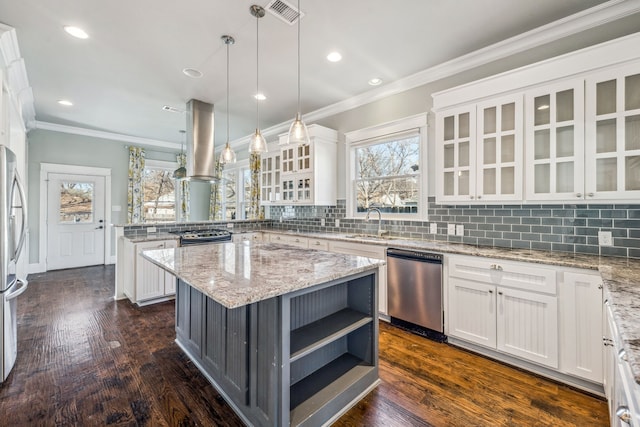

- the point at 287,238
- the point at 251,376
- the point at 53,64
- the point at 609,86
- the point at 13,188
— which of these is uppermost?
the point at 53,64

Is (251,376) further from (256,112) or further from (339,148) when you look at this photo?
(256,112)

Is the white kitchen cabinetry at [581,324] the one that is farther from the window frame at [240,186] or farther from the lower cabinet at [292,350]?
the window frame at [240,186]

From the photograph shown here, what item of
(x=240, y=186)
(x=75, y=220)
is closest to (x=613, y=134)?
(x=240, y=186)

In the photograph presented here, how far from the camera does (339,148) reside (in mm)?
4387

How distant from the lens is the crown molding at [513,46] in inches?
87.7

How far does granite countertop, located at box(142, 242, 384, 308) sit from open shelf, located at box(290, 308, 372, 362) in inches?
14.6

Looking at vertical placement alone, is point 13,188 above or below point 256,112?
below

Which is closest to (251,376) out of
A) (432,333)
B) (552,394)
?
(432,333)

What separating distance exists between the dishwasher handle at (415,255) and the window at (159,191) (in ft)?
20.8

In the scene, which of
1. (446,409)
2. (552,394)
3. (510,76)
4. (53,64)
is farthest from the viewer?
(53,64)

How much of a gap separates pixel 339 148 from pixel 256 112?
1.60 m

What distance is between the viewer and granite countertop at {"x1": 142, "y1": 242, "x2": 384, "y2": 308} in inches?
53.1

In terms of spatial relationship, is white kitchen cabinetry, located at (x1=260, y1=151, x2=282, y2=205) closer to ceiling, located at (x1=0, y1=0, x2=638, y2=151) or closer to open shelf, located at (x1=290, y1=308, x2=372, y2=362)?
ceiling, located at (x1=0, y1=0, x2=638, y2=151)

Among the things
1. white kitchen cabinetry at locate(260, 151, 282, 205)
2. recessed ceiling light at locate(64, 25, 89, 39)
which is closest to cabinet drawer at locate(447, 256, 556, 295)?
white kitchen cabinetry at locate(260, 151, 282, 205)
